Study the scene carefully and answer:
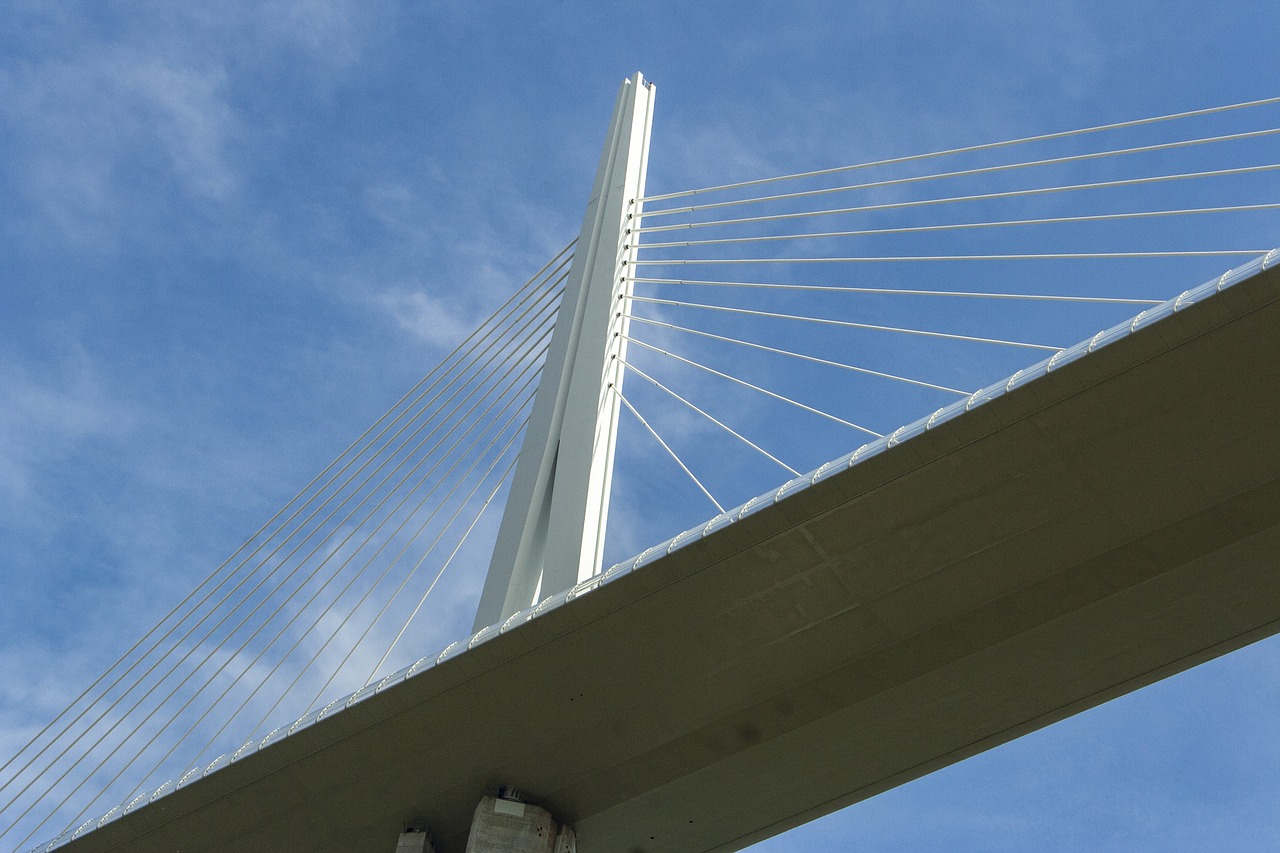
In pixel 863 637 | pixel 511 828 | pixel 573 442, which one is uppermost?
pixel 573 442

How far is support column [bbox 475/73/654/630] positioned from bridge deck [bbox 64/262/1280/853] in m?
1.75

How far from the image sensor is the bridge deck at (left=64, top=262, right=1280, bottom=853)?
15242 mm

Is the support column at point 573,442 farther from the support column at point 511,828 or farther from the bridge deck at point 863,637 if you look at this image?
the support column at point 511,828

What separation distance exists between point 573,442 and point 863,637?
16.7 feet

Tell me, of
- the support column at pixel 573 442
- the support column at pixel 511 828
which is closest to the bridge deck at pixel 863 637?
the support column at pixel 511 828

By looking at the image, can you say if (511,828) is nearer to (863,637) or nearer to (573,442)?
(573,442)

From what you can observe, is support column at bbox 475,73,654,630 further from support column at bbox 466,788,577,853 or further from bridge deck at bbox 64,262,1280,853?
support column at bbox 466,788,577,853

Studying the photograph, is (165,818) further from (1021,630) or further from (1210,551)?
(1210,551)

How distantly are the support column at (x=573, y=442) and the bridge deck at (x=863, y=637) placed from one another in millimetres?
1754

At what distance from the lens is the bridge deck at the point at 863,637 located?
50.0 ft

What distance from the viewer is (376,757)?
18547mm

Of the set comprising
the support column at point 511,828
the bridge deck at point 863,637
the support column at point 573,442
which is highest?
the support column at point 573,442

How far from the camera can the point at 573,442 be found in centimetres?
1980

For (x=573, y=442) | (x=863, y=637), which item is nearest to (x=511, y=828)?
(x=573, y=442)
